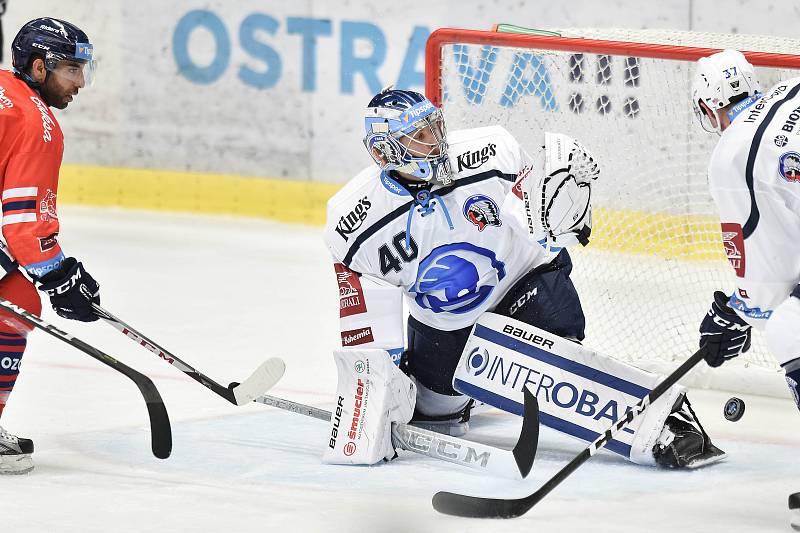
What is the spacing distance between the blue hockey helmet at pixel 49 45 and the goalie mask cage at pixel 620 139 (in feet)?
4.58

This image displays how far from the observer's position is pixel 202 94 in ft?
24.7

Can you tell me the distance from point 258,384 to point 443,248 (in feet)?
1.90

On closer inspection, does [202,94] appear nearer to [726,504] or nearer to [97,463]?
[97,463]

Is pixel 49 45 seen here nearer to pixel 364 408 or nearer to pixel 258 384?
pixel 258 384

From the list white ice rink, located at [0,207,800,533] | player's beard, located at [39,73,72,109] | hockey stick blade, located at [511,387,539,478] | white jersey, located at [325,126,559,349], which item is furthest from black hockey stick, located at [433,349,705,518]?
player's beard, located at [39,73,72,109]

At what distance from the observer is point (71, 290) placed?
3393 millimetres

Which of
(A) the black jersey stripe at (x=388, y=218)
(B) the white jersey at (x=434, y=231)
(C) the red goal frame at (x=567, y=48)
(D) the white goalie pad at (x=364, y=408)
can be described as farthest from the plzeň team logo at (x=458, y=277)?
(C) the red goal frame at (x=567, y=48)

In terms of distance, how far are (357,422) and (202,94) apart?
4.21m

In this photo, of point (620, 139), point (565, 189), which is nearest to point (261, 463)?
point (565, 189)

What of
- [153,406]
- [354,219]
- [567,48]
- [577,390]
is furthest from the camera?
[567,48]

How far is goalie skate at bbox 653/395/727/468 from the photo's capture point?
3512 millimetres

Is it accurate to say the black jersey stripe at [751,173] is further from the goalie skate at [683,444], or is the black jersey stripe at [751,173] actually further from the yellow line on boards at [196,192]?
the yellow line on boards at [196,192]

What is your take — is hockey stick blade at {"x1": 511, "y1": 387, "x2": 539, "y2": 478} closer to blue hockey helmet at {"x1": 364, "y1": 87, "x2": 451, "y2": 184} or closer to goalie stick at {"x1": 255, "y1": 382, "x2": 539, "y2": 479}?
goalie stick at {"x1": 255, "y1": 382, "x2": 539, "y2": 479}

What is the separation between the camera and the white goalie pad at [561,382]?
3529mm
